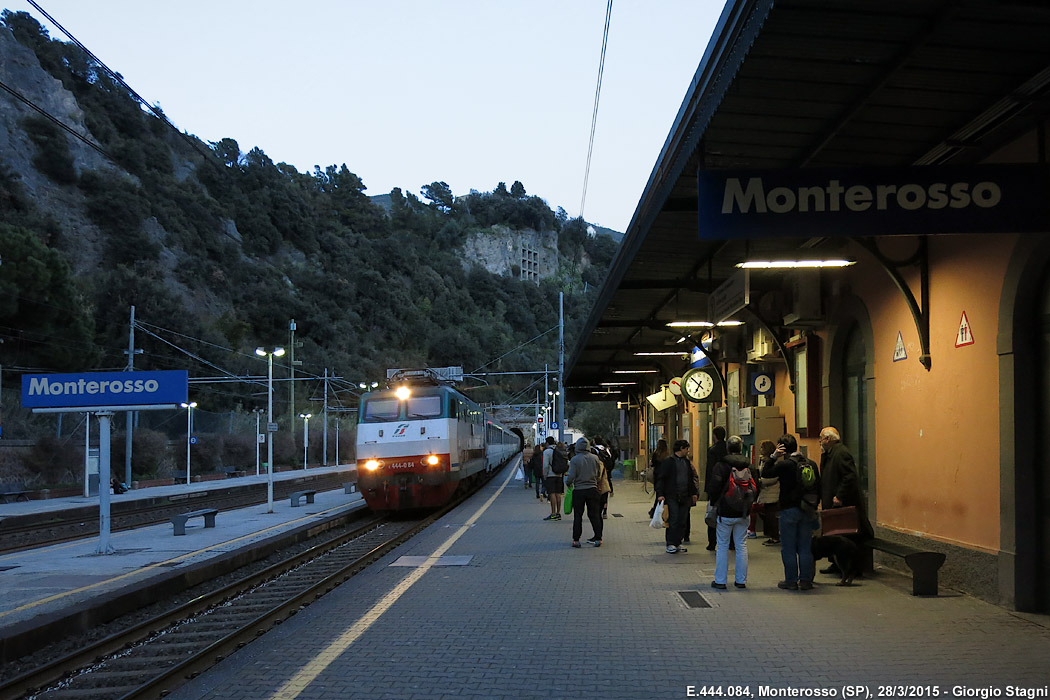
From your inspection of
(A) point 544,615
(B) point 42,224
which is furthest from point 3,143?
(A) point 544,615

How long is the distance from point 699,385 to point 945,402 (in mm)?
10475

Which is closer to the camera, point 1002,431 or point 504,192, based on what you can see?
point 1002,431

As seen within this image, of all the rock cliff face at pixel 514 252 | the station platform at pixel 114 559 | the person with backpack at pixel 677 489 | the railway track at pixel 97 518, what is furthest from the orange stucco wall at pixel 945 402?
the rock cliff face at pixel 514 252

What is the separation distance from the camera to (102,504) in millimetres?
14320

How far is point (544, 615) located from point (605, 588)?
5.36 ft

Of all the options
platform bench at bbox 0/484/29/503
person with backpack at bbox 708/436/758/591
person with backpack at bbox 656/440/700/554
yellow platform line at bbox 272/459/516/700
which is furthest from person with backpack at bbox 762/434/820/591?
platform bench at bbox 0/484/29/503

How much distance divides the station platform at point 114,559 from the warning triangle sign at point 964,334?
29.4 feet

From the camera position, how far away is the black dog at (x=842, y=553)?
966cm

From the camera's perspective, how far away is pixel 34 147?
63.0m

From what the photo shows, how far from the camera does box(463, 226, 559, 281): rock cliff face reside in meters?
147

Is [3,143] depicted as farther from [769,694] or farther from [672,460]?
[769,694]

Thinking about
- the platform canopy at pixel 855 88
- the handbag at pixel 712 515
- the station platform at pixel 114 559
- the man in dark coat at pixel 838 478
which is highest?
the platform canopy at pixel 855 88

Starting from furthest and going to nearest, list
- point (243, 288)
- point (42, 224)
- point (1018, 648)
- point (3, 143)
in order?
point (243, 288) < point (3, 143) < point (42, 224) < point (1018, 648)

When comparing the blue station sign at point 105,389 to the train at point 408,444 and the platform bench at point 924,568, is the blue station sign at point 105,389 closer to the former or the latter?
the train at point 408,444
